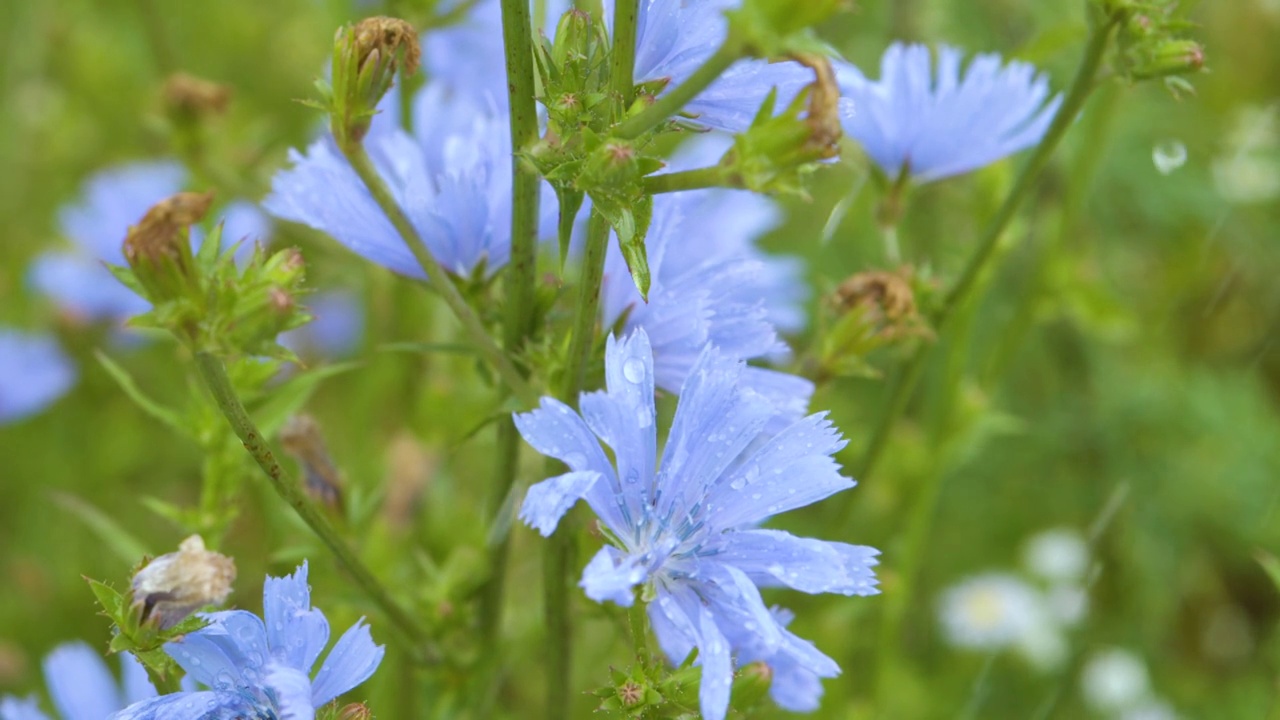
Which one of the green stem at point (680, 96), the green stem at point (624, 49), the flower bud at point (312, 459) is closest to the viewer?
the green stem at point (680, 96)

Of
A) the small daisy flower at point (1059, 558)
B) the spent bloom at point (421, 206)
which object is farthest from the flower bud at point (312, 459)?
the small daisy flower at point (1059, 558)

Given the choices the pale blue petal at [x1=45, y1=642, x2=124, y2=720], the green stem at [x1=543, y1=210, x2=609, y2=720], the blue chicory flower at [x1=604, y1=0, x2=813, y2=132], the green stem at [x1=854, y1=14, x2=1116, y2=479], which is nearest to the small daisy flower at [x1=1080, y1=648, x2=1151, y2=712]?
the green stem at [x1=854, y1=14, x2=1116, y2=479]

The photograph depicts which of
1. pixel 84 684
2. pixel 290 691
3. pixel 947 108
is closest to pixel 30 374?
pixel 84 684

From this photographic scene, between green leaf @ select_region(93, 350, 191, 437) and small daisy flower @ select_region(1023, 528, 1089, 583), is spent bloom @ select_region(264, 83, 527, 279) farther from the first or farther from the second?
small daisy flower @ select_region(1023, 528, 1089, 583)

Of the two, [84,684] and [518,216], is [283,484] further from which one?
[84,684]

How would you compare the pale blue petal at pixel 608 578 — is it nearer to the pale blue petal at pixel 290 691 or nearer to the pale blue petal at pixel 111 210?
the pale blue petal at pixel 290 691

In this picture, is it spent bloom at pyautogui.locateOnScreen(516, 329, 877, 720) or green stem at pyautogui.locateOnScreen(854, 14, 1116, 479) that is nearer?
spent bloom at pyautogui.locateOnScreen(516, 329, 877, 720)
